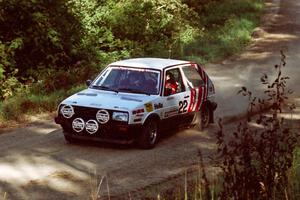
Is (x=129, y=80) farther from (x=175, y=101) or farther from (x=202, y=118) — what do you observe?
(x=202, y=118)

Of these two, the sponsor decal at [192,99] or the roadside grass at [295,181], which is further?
the sponsor decal at [192,99]

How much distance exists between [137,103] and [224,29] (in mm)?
17660

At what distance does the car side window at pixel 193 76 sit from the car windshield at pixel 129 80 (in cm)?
111

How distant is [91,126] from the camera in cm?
1159

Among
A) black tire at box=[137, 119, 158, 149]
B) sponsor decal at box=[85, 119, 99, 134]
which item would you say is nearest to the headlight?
sponsor decal at box=[85, 119, 99, 134]

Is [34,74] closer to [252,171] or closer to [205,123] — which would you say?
[205,123]

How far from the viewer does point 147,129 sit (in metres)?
11.9

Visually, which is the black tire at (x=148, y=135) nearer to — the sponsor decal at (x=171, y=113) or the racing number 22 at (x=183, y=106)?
the sponsor decal at (x=171, y=113)

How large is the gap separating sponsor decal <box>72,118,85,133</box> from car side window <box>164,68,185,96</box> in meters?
1.92

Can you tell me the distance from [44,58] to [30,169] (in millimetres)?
10713

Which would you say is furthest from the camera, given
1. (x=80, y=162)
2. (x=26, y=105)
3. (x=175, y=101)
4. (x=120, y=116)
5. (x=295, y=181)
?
(x=26, y=105)

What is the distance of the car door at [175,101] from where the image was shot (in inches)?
494

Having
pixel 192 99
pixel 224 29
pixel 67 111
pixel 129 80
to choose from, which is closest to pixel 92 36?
pixel 224 29

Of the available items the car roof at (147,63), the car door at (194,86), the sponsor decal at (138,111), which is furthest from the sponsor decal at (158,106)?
the car door at (194,86)
